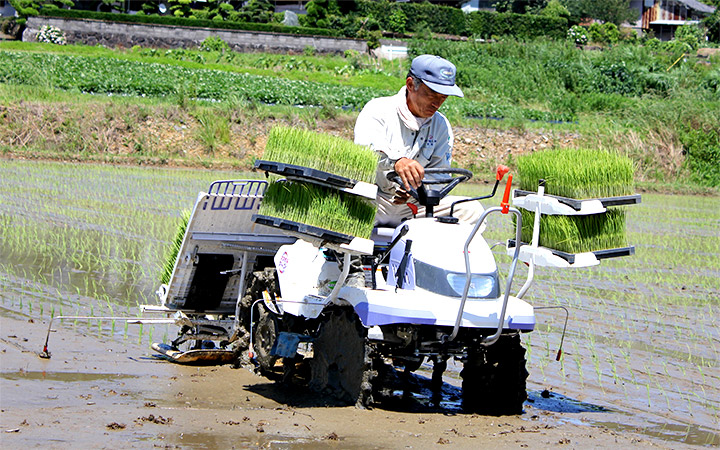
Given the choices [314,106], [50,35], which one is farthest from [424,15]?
[314,106]

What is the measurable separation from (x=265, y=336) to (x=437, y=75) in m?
2.07

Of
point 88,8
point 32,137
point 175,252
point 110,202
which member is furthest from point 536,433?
point 88,8

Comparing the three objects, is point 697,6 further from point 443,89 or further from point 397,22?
point 443,89

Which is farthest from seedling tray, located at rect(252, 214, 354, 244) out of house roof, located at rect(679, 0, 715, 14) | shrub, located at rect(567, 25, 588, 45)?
house roof, located at rect(679, 0, 715, 14)

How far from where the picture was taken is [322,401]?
5621 millimetres

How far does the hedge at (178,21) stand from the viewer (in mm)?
53688

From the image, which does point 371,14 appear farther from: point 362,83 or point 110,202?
point 110,202

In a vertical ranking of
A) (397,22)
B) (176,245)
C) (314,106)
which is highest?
(397,22)

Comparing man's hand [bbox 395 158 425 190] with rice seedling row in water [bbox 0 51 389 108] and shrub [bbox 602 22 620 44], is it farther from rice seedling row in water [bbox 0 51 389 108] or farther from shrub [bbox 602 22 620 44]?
shrub [bbox 602 22 620 44]

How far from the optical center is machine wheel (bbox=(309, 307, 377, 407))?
17.2 ft

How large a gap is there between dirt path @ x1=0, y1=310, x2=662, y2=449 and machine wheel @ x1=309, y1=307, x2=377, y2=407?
112mm

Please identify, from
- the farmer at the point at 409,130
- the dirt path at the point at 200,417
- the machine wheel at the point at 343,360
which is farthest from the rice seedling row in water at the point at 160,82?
the machine wheel at the point at 343,360

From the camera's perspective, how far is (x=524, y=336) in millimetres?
7836

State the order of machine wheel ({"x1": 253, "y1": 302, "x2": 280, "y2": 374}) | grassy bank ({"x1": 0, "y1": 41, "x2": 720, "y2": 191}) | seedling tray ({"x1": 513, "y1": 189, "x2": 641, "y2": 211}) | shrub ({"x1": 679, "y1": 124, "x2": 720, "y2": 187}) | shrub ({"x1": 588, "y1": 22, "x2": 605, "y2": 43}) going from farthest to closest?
shrub ({"x1": 588, "y1": 22, "x2": 605, "y2": 43}), shrub ({"x1": 679, "y1": 124, "x2": 720, "y2": 187}), grassy bank ({"x1": 0, "y1": 41, "x2": 720, "y2": 191}), machine wheel ({"x1": 253, "y1": 302, "x2": 280, "y2": 374}), seedling tray ({"x1": 513, "y1": 189, "x2": 641, "y2": 211})
